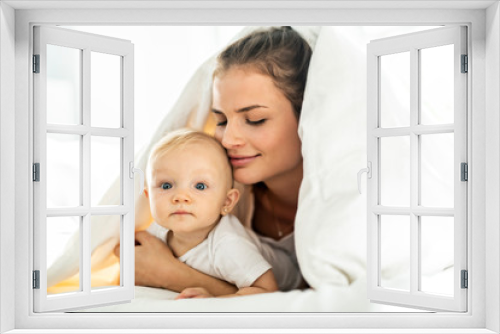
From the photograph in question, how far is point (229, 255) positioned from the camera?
3170 millimetres

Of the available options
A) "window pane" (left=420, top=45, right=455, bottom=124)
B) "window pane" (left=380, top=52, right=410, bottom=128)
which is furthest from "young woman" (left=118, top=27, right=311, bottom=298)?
"window pane" (left=420, top=45, right=455, bottom=124)

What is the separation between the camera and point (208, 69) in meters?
3.39

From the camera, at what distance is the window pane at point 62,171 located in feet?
9.75

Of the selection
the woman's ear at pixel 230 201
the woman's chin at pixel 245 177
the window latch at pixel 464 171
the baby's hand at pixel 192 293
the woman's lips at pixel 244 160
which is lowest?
the baby's hand at pixel 192 293

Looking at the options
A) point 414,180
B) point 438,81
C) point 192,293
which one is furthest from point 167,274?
point 438,81

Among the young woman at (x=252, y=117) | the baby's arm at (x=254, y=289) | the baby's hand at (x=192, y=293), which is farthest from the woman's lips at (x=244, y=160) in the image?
the baby's hand at (x=192, y=293)

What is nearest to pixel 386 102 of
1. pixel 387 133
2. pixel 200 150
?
pixel 387 133

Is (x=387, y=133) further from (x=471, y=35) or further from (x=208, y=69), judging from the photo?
(x=208, y=69)

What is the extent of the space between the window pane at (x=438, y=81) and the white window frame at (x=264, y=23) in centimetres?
86

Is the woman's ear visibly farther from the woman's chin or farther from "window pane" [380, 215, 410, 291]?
"window pane" [380, 215, 410, 291]

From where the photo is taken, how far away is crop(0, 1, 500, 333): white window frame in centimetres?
226

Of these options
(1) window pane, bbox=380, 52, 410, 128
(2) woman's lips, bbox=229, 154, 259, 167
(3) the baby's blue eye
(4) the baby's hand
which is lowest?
(4) the baby's hand

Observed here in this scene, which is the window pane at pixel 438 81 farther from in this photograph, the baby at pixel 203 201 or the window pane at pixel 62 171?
the window pane at pixel 62 171

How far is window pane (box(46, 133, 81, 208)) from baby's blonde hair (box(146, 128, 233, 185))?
0.42m
